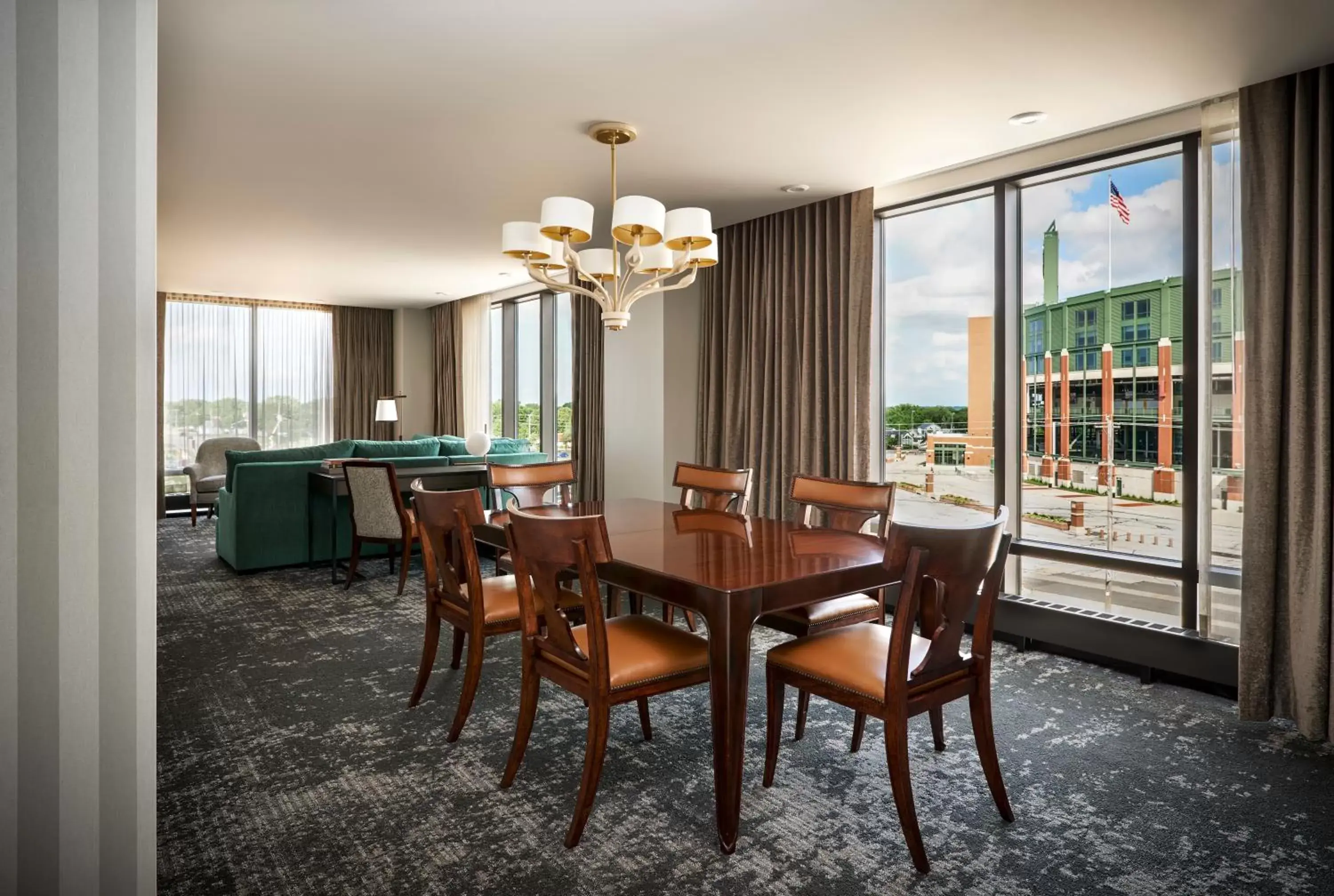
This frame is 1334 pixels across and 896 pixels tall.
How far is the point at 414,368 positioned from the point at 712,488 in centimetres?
717

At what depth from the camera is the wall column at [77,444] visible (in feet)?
3.86

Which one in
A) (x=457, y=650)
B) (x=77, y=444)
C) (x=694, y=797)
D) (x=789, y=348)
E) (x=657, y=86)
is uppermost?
(x=657, y=86)

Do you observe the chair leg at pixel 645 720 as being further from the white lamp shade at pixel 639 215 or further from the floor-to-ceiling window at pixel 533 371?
the floor-to-ceiling window at pixel 533 371

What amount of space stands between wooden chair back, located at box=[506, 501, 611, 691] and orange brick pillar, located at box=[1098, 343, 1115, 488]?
111 inches

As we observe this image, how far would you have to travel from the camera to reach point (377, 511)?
16.6 feet

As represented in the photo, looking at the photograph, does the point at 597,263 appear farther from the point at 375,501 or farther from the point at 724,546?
the point at 375,501

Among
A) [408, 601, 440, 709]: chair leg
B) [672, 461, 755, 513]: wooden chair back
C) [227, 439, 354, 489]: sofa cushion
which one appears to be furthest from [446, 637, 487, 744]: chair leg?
[227, 439, 354, 489]: sofa cushion

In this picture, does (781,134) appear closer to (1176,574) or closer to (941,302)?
(941,302)

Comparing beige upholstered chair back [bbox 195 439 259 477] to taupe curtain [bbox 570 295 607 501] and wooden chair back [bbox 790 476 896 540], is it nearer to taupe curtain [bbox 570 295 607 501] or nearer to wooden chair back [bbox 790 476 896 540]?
taupe curtain [bbox 570 295 607 501]

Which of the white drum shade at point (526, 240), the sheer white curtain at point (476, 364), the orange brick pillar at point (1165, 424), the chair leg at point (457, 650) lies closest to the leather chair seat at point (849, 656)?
the chair leg at point (457, 650)

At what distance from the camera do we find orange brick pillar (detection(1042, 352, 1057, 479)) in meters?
4.03

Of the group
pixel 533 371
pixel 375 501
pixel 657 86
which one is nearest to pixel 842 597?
pixel 657 86

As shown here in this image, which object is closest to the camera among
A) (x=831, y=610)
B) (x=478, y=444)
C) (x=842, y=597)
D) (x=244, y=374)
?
(x=842, y=597)

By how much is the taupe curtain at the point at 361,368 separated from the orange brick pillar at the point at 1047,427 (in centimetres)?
790
